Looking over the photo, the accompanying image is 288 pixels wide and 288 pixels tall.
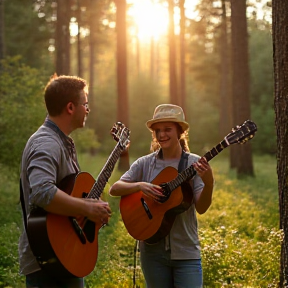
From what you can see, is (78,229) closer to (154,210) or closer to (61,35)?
(154,210)

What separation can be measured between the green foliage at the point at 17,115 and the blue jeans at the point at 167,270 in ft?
34.3

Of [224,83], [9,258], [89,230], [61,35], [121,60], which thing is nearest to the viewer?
[89,230]

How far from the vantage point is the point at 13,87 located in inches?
681

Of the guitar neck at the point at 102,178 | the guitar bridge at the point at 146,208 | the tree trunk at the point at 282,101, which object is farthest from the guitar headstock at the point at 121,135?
the tree trunk at the point at 282,101

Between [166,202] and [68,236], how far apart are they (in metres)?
1.20

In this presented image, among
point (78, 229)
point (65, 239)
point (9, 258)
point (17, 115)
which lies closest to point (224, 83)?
point (17, 115)

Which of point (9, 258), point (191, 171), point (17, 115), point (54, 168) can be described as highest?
point (17, 115)

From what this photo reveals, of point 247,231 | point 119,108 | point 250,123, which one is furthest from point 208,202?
point 119,108

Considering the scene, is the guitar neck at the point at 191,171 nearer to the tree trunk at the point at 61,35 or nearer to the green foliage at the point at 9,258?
the green foliage at the point at 9,258

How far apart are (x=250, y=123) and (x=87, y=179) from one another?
146cm

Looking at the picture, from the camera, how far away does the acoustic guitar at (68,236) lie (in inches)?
163

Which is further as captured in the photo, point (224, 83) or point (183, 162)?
point (224, 83)

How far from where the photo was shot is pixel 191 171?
5156 mm

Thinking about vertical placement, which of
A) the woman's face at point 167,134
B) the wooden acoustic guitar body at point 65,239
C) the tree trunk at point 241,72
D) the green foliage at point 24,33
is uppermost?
the green foliage at point 24,33
